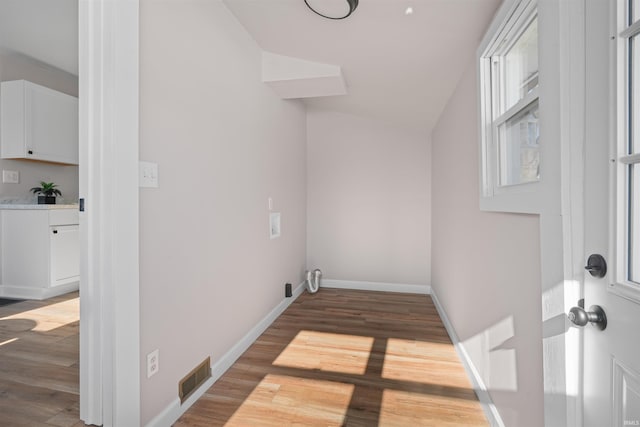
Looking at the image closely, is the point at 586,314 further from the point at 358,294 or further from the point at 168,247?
the point at 358,294

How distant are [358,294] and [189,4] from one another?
333 cm

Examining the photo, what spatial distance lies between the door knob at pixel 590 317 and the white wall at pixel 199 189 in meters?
1.62

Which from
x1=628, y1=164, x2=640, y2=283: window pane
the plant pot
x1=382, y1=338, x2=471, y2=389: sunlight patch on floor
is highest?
the plant pot

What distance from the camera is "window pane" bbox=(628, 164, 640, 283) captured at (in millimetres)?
747

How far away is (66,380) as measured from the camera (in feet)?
6.12

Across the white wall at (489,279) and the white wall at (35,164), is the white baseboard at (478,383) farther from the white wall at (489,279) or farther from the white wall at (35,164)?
the white wall at (35,164)

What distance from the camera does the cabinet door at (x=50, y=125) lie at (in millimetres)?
3588

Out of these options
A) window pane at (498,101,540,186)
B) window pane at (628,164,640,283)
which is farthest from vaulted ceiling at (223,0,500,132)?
window pane at (628,164,640,283)

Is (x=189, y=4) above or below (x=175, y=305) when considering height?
above

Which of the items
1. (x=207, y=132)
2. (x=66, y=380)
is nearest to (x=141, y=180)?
(x=207, y=132)

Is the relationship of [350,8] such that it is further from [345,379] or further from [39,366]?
[39,366]

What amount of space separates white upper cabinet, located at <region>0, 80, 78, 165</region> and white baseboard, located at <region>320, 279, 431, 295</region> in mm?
3826

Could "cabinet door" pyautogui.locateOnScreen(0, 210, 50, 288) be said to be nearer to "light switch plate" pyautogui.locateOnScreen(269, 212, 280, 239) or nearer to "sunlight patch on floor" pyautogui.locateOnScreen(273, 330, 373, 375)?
"light switch plate" pyautogui.locateOnScreen(269, 212, 280, 239)

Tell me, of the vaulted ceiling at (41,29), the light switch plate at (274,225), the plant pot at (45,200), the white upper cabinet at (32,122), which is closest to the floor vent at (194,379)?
the light switch plate at (274,225)
